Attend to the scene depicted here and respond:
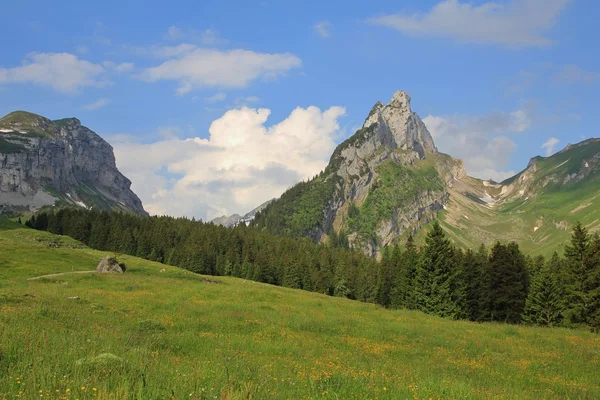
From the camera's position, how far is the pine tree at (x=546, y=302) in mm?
52719

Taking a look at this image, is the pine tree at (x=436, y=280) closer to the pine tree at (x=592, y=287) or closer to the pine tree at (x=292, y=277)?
the pine tree at (x=592, y=287)

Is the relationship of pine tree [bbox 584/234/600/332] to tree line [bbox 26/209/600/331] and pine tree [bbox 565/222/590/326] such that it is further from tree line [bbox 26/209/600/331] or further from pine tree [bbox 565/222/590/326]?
pine tree [bbox 565/222/590/326]

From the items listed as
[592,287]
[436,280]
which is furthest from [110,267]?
[592,287]

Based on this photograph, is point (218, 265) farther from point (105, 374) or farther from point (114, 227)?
point (105, 374)

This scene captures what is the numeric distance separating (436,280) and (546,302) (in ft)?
48.3

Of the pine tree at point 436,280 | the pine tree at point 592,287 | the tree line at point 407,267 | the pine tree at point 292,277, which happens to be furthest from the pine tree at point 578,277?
the pine tree at point 292,277

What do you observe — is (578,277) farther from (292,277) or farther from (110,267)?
(292,277)

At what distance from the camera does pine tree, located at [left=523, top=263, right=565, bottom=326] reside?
5272 cm

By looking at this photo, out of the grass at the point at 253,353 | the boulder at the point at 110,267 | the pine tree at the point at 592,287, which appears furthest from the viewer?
the boulder at the point at 110,267

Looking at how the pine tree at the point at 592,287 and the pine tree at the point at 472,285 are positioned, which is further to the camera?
the pine tree at the point at 472,285

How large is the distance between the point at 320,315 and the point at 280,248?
115 m

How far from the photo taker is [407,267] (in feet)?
230

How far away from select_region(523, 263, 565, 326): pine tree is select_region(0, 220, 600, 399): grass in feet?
74.2

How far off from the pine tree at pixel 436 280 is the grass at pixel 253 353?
47.9 ft
